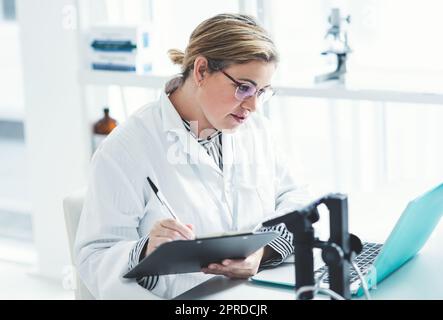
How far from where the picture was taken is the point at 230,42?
1.86 meters

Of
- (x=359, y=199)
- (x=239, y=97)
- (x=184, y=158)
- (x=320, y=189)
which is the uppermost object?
(x=239, y=97)

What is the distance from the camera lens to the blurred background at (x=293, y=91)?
262 centimetres

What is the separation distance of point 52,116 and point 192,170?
1.57 meters

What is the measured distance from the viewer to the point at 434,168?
2.77 meters

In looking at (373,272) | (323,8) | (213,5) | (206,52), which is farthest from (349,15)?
(373,272)

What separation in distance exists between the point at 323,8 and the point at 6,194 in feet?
8.76

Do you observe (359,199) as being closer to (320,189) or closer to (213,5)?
(320,189)

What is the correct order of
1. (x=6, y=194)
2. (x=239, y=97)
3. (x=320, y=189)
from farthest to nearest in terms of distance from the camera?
(x=6, y=194), (x=320, y=189), (x=239, y=97)

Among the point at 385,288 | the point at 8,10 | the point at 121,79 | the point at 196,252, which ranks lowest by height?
the point at 385,288

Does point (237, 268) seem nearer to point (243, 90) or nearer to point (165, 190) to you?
point (165, 190)

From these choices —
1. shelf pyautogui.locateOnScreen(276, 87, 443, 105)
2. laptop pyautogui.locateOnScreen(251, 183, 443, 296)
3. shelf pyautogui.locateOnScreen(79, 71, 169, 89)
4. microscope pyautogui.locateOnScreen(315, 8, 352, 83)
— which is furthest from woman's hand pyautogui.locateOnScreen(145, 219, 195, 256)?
shelf pyautogui.locateOnScreen(79, 71, 169, 89)

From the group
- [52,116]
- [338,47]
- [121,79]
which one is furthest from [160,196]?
[52,116]

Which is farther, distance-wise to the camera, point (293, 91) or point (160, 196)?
point (293, 91)

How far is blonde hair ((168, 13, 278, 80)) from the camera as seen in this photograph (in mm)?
1853
